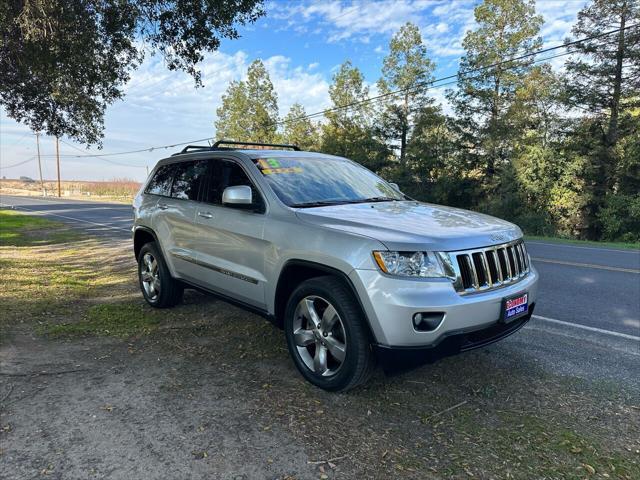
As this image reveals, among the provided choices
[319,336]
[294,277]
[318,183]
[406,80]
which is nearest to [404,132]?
[406,80]

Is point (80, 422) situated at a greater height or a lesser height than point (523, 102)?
lesser

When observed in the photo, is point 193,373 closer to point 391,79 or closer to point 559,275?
point 559,275

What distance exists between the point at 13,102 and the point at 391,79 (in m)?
26.2

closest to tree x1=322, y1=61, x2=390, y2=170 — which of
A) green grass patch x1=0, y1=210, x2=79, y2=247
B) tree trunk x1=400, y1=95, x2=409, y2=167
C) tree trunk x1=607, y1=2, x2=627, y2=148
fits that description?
tree trunk x1=400, y1=95, x2=409, y2=167

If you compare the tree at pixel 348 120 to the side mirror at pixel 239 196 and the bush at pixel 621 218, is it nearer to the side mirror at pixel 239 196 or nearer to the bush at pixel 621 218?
the bush at pixel 621 218

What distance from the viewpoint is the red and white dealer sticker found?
10.7 ft

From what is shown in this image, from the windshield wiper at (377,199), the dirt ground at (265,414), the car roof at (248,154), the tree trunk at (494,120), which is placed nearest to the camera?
the dirt ground at (265,414)

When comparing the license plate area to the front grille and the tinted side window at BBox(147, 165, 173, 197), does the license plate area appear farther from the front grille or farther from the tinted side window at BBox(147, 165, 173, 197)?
the tinted side window at BBox(147, 165, 173, 197)

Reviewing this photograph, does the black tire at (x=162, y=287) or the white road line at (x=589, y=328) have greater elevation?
the black tire at (x=162, y=287)

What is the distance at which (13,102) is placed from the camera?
431 inches

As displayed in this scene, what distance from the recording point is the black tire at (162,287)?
5.29 meters

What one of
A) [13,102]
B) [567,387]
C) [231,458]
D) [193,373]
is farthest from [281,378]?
[13,102]

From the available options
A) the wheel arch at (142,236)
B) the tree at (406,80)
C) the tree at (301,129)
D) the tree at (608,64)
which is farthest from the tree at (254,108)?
the wheel arch at (142,236)

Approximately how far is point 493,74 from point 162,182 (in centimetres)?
2716
